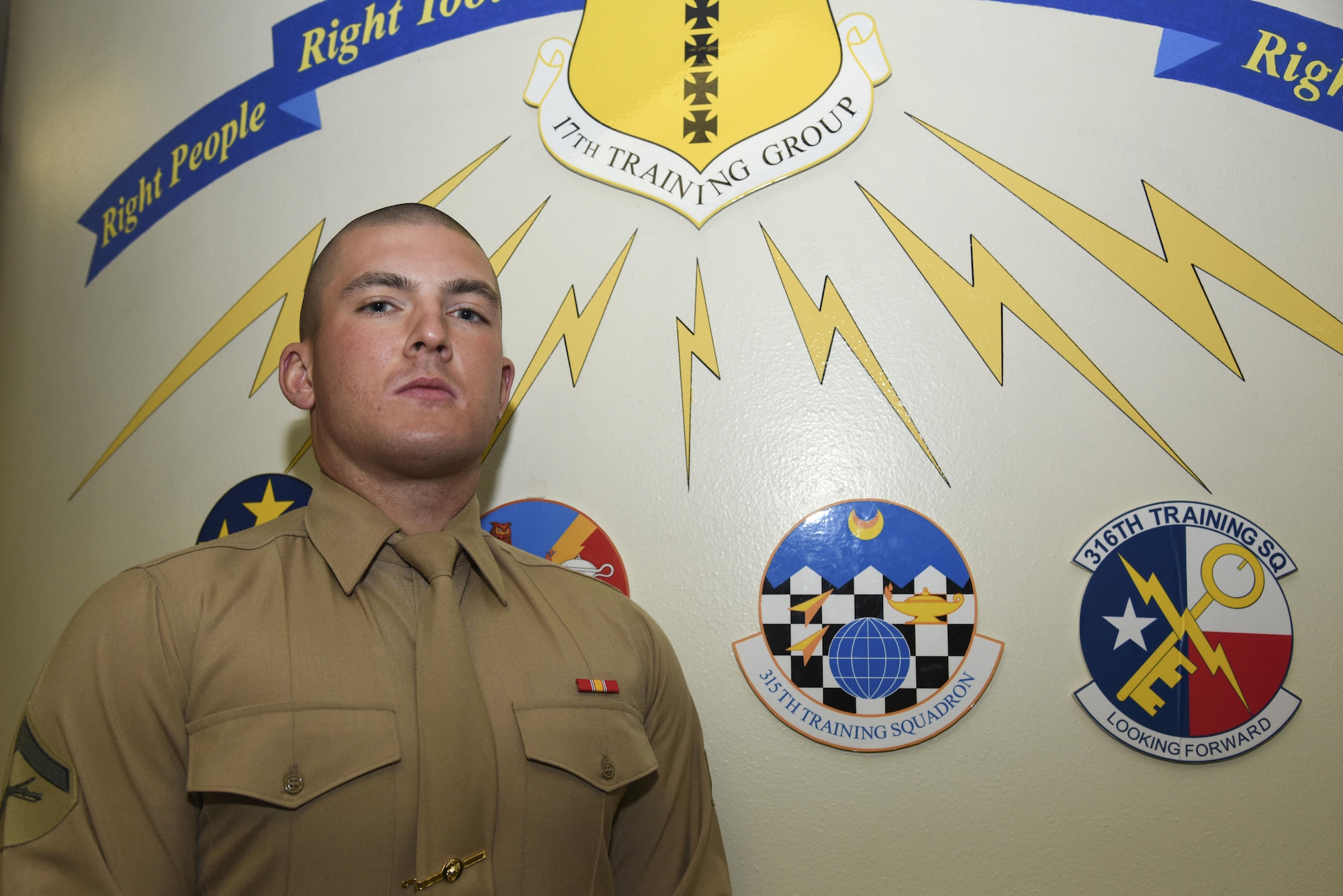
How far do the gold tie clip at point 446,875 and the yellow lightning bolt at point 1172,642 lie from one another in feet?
3.28

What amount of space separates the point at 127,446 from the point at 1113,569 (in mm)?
1768

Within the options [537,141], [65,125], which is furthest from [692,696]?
[65,125]

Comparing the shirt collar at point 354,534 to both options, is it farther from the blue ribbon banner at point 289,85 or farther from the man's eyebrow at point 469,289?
the blue ribbon banner at point 289,85

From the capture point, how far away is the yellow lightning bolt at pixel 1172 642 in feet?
4.67

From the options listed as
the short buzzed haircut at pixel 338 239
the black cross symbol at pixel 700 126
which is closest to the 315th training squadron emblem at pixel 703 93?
the black cross symbol at pixel 700 126

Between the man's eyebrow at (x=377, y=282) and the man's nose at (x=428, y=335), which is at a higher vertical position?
the man's eyebrow at (x=377, y=282)

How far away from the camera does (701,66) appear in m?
1.65

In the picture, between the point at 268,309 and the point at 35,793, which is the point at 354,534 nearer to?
the point at 35,793

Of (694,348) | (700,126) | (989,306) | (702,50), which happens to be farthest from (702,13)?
(989,306)

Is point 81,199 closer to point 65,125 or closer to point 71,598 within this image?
point 65,125

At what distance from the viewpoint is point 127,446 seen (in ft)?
5.92

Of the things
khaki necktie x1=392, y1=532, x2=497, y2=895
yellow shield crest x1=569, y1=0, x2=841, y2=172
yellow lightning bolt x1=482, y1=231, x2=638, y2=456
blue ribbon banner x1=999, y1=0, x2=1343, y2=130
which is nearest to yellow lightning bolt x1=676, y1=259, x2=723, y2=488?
yellow lightning bolt x1=482, y1=231, x2=638, y2=456

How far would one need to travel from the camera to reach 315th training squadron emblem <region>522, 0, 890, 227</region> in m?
1.61

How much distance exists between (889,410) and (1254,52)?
2.76ft
